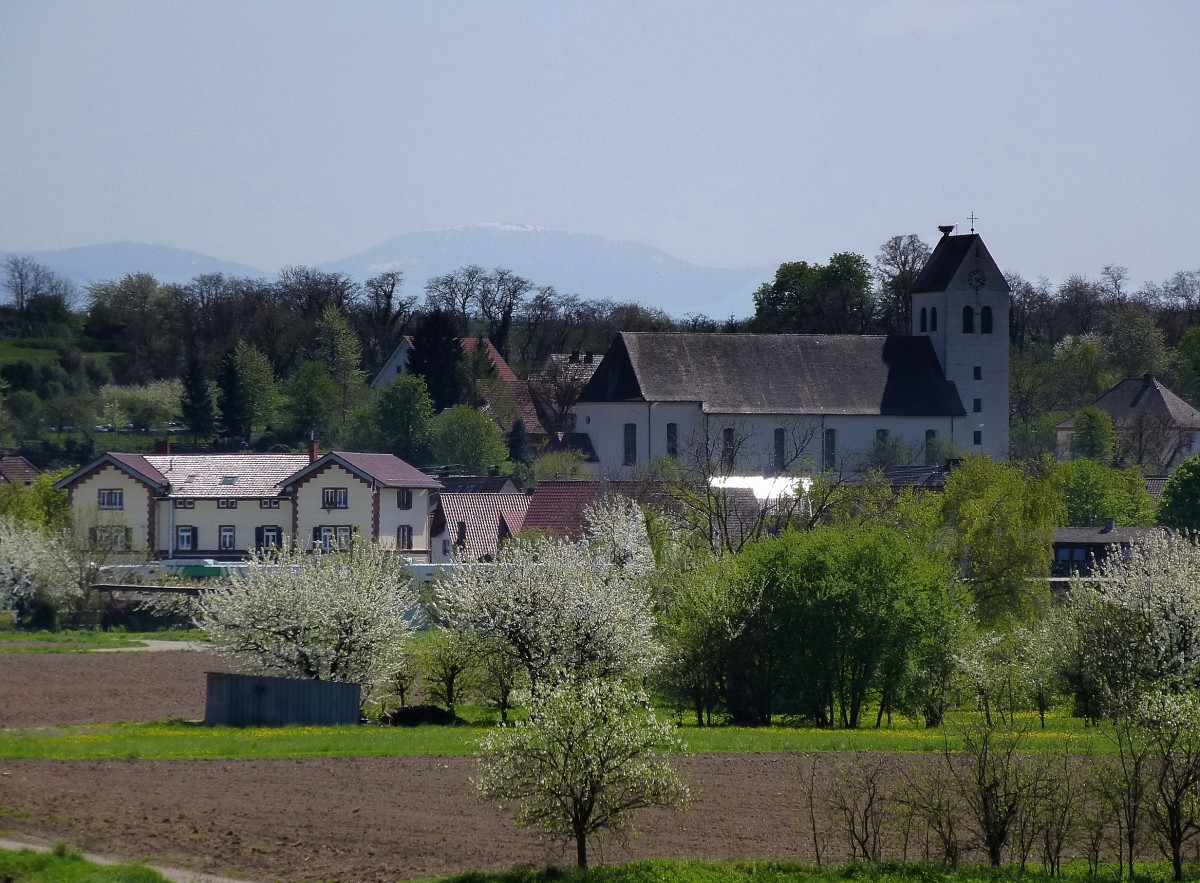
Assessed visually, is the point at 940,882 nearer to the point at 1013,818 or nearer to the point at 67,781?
the point at 1013,818

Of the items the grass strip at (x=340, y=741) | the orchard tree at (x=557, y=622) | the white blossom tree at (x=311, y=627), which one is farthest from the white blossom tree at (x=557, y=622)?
the grass strip at (x=340, y=741)

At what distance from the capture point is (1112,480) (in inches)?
2864

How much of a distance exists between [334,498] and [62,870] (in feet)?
150

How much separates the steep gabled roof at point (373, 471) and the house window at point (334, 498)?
2.86ft

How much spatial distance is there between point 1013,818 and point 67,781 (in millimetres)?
11956

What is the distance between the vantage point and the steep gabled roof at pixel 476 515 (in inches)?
2564

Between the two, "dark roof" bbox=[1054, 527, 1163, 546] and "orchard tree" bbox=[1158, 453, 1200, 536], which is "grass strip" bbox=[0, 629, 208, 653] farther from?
"orchard tree" bbox=[1158, 453, 1200, 536]

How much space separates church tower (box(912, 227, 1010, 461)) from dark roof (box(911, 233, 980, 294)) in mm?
53

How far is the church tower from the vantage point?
92.6 m

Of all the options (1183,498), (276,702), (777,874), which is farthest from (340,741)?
(1183,498)

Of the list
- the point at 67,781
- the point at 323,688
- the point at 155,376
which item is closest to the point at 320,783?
the point at 67,781

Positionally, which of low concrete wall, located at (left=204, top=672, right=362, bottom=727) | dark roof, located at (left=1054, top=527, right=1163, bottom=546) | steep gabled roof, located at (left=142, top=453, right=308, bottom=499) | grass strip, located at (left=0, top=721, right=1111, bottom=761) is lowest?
grass strip, located at (left=0, top=721, right=1111, bottom=761)

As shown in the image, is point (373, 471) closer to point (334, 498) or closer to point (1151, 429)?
point (334, 498)

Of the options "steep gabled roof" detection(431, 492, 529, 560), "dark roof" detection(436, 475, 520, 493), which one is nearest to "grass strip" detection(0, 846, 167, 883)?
"steep gabled roof" detection(431, 492, 529, 560)
